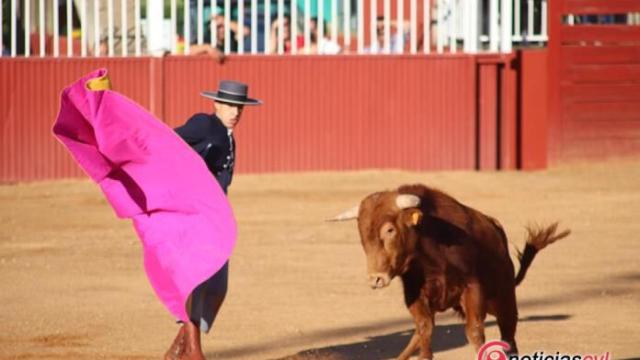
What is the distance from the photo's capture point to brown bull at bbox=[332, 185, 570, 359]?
8.52 metres

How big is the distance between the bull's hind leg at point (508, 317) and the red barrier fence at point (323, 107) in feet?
32.8

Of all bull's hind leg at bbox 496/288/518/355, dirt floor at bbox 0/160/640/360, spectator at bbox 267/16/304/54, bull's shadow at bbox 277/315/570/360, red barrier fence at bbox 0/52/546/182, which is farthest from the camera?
spectator at bbox 267/16/304/54

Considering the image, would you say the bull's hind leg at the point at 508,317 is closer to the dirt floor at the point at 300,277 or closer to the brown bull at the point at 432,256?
the brown bull at the point at 432,256

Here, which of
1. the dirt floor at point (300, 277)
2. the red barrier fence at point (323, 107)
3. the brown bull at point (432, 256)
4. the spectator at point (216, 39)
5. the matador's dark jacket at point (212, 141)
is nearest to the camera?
the brown bull at point (432, 256)

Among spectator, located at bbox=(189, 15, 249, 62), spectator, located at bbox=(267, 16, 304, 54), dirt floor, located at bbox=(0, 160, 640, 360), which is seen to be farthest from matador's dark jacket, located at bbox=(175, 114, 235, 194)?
spectator, located at bbox=(267, 16, 304, 54)

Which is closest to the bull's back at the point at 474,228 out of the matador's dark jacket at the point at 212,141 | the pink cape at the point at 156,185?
the matador's dark jacket at the point at 212,141

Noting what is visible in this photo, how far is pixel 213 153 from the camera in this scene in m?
8.82

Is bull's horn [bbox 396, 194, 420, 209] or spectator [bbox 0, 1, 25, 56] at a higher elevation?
spectator [bbox 0, 1, 25, 56]

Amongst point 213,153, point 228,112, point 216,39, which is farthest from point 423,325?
point 216,39

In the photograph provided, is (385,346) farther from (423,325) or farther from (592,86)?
(592,86)

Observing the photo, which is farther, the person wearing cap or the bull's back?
the bull's back

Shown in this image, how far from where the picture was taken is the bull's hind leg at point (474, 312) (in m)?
8.72

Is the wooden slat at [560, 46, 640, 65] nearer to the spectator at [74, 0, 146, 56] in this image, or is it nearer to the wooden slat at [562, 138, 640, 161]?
the wooden slat at [562, 138, 640, 161]

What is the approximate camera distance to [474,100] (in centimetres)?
1980
